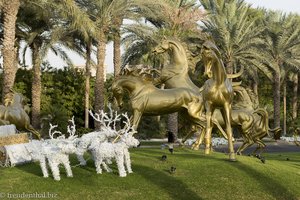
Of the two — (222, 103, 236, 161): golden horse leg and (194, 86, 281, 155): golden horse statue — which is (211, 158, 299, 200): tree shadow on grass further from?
(194, 86, 281, 155): golden horse statue

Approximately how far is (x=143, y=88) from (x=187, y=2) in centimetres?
1813

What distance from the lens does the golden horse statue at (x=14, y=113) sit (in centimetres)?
1639

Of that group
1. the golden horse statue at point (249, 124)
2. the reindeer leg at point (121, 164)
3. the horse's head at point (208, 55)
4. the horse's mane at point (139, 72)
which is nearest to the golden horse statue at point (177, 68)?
the golden horse statue at point (249, 124)

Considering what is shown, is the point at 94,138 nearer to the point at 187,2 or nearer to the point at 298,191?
the point at 298,191

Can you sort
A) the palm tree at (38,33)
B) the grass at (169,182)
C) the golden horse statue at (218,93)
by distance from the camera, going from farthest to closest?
the palm tree at (38,33) → the golden horse statue at (218,93) → the grass at (169,182)

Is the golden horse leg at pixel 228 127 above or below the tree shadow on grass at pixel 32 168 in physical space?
above

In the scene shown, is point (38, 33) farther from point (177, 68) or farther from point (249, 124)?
point (249, 124)

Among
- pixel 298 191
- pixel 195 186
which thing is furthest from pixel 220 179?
pixel 298 191

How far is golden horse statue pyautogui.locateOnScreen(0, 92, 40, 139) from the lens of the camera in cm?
1639

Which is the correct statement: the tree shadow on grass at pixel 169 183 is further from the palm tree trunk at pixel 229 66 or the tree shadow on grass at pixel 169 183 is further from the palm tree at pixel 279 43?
the palm tree at pixel 279 43

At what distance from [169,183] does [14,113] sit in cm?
826

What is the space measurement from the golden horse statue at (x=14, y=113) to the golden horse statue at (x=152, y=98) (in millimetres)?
4119

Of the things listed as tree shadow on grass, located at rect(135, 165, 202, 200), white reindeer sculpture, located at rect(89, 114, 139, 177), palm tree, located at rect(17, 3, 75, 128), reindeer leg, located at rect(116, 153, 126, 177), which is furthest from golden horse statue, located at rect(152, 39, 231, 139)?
palm tree, located at rect(17, 3, 75, 128)

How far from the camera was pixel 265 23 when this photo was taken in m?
37.3
